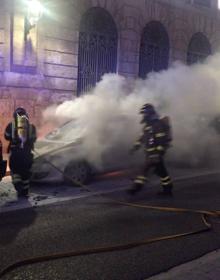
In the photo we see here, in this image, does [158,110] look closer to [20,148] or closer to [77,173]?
[77,173]

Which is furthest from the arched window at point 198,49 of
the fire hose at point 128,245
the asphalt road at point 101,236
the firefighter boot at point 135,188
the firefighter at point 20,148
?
the fire hose at point 128,245

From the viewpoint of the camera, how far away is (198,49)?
776 inches

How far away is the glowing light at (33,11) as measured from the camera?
13.0 metres

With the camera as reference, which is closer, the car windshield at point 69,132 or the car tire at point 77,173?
the car tire at point 77,173

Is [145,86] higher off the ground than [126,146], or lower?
higher

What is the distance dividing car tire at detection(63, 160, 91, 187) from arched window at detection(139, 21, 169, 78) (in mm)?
9208

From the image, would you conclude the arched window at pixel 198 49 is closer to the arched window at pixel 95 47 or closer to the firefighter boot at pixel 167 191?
the arched window at pixel 95 47

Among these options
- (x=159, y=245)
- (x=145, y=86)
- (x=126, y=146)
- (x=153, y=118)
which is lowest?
(x=159, y=245)

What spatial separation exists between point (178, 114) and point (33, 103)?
5.05m

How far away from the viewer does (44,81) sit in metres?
14.0

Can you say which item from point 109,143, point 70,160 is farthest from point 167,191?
point 70,160

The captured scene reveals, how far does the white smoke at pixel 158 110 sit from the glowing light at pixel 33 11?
2.79 meters

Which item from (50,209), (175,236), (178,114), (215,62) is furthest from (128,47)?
(175,236)

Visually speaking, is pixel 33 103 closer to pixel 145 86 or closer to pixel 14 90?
pixel 14 90
